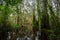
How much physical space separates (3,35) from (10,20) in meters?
0.68

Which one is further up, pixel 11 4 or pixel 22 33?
pixel 11 4

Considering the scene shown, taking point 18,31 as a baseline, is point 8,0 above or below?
above

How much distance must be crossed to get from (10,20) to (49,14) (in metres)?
1.64

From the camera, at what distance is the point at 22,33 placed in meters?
7.97

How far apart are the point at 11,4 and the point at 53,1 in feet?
5.65

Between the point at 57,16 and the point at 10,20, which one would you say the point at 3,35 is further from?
the point at 57,16

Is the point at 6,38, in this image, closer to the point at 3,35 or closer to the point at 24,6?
the point at 3,35


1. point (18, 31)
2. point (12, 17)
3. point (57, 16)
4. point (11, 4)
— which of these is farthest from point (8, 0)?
point (57, 16)

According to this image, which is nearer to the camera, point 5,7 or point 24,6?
point 5,7

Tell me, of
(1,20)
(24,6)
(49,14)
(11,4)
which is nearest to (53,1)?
(49,14)

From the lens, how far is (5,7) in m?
7.55

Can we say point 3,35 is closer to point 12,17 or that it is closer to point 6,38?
point 6,38

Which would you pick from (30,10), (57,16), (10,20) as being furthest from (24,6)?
(57,16)

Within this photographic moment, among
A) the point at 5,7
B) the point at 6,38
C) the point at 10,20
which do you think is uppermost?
the point at 5,7
